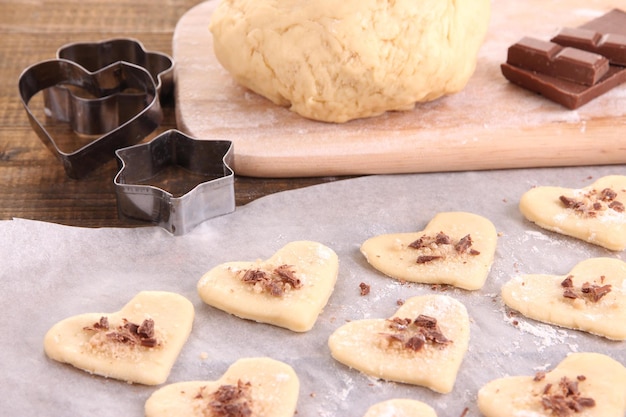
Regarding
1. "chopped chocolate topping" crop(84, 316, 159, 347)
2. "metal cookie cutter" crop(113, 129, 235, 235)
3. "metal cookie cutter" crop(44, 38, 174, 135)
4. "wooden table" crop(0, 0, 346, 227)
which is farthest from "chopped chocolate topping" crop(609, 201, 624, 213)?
"metal cookie cutter" crop(44, 38, 174, 135)

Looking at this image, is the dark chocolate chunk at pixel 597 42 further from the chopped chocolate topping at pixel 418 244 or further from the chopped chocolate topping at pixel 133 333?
the chopped chocolate topping at pixel 133 333

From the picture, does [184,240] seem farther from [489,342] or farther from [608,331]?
[608,331]

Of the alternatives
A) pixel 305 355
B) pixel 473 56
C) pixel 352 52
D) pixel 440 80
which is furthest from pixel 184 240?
pixel 473 56

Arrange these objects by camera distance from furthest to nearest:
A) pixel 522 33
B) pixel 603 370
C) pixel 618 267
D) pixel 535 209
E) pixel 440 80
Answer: pixel 522 33 < pixel 440 80 < pixel 535 209 < pixel 618 267 < pixel 603 370

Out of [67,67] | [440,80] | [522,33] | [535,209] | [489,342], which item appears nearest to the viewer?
[489,342]

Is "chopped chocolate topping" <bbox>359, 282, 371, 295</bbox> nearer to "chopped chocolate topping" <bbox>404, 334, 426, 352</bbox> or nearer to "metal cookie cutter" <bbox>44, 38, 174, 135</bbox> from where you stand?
"chopped chocolate topping" <bbox>404, 334, 426, 352</bbox>

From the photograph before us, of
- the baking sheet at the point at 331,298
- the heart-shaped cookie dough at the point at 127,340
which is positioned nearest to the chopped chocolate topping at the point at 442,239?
the baking sheet at the point at 331,298
